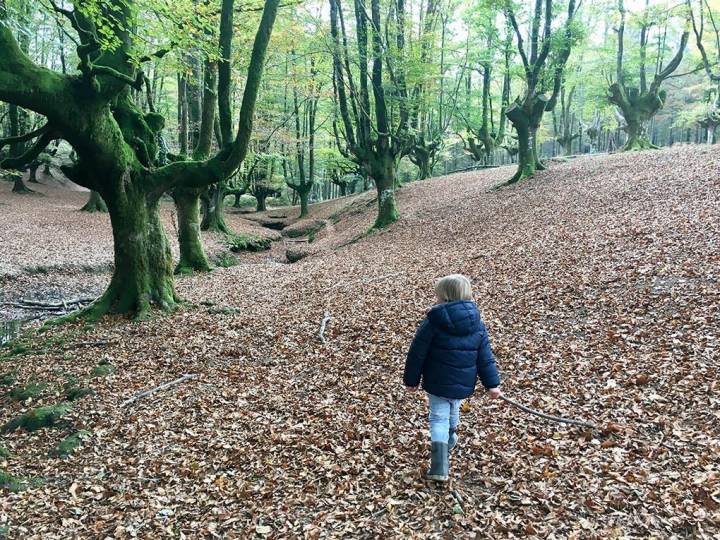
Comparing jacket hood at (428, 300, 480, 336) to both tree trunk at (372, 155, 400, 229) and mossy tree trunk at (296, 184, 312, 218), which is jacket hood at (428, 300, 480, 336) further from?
mossy tree trunk at (296, 184, 312, 218)

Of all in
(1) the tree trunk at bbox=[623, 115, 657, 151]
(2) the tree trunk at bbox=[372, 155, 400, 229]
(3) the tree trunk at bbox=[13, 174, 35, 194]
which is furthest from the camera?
(3) the tree trunk at bbox=[13, 174, 35, 194]

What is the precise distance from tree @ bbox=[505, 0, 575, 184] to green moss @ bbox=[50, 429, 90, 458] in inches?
682

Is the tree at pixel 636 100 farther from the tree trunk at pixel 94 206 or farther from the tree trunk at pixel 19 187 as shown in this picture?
the tree trunk at pixel 19 187

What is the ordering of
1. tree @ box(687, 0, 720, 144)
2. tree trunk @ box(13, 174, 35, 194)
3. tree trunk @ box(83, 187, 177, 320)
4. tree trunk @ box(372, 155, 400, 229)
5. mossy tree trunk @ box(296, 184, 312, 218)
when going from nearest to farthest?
tree trunk @ box(83, 187, 177, 320) < tree trunk @ box(372, 155, 400, 229) < tree @ box(687, 0, 720, 144) < tree trunk @ box(13, 174, 35, 194) < mossy tree trunk @ box(296, 184, 312, 218)

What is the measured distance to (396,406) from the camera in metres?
5.65

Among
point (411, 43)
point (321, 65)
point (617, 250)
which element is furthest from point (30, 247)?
point (617, 250)

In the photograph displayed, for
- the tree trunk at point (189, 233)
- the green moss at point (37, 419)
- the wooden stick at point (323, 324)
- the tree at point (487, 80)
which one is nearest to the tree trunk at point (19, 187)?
the tree trunk at point (189, 233)

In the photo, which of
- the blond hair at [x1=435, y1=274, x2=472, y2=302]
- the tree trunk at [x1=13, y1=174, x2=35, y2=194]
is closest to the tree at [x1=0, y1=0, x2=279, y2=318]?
the blond hair at [x1=435, y1=274, x2=472, y2=302]

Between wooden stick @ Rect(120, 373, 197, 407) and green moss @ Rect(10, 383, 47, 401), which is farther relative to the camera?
green moss @ Rect(10, 383, 47, 401)

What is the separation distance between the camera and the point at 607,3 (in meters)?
21.1

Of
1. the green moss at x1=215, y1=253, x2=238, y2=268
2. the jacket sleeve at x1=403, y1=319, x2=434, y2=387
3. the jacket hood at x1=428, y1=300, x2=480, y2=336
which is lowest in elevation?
the green moss at x1=215, y1=253, x2=238, y2=268

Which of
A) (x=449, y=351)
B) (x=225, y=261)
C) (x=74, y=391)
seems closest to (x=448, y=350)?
(x=449, y=351)

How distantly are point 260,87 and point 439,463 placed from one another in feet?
66.6

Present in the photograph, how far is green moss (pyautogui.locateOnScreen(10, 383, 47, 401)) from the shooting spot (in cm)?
659
